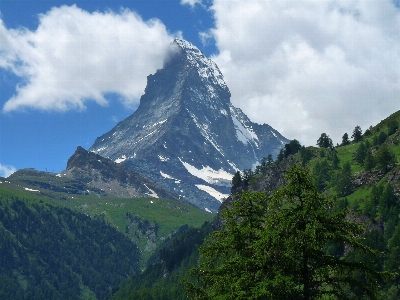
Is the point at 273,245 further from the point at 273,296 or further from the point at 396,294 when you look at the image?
the point at 396,294

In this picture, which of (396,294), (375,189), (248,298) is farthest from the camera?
(375,189)

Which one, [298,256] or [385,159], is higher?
[385,159]

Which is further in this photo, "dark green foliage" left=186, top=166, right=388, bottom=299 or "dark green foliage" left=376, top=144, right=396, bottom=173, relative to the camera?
"dark green foliage" left=376, top=144, right=396, bottom=173

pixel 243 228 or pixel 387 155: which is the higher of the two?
pixel 387 155

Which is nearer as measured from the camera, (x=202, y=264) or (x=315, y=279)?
(x=315, y=279)

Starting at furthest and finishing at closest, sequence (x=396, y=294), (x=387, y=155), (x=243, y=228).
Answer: (x=387, y=155) < (x=396, y=294) < (x=243, y=228)

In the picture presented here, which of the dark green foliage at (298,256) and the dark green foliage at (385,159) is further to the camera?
the dark green foliage at (385,159)

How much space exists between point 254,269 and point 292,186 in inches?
200

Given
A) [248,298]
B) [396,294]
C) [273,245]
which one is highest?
[273,245]

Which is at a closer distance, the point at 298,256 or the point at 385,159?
the point at 298,256

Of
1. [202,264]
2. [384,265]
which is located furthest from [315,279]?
[384,265]

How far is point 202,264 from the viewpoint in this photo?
31.2 m

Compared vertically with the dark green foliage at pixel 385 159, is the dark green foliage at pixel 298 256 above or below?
below

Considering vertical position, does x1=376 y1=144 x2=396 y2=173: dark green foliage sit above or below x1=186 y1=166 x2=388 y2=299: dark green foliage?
above
